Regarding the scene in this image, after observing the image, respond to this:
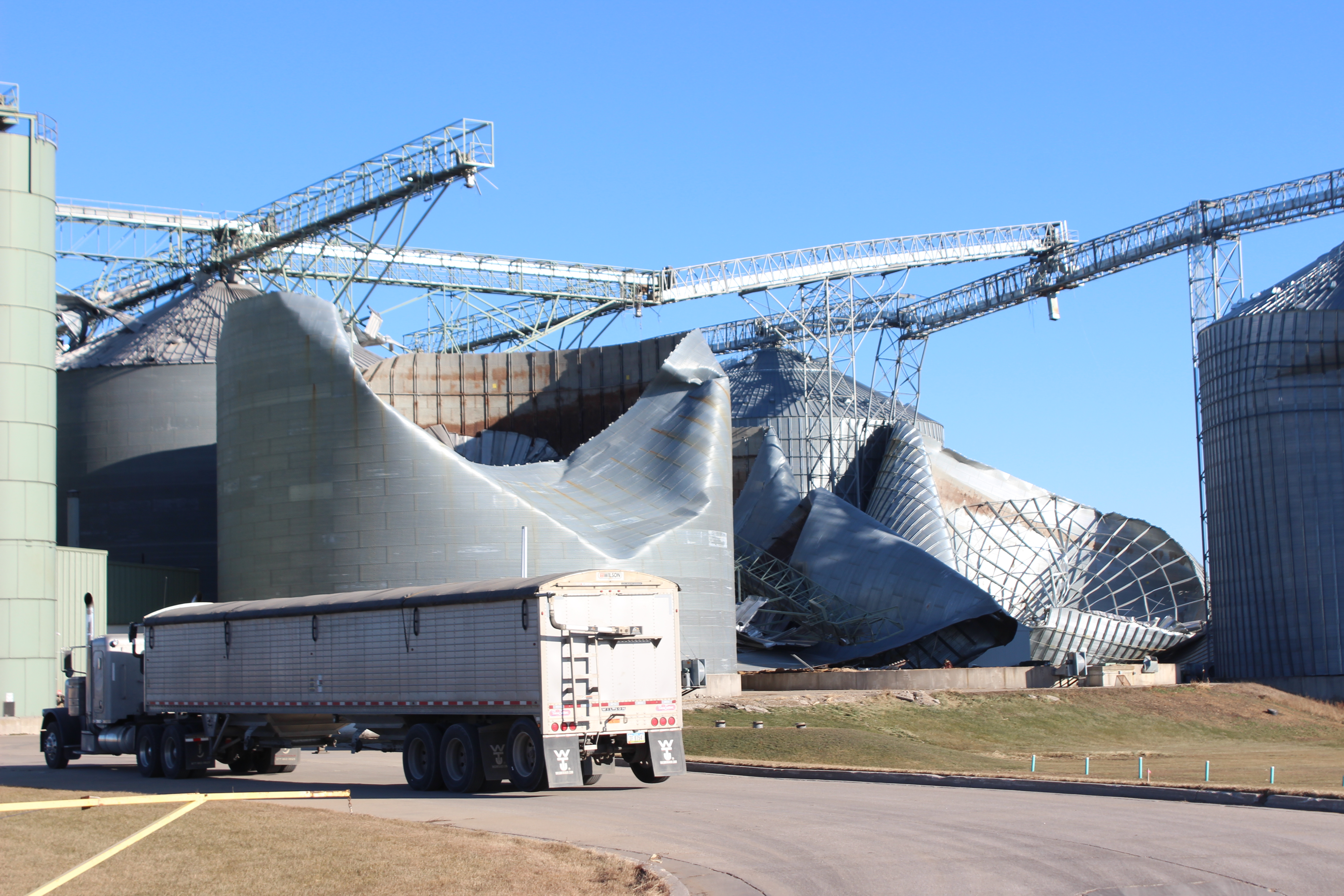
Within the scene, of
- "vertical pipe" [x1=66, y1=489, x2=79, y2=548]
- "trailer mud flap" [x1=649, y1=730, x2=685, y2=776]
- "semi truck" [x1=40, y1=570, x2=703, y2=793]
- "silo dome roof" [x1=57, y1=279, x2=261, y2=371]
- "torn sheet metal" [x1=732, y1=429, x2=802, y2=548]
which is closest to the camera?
"semi truck" [x1=40, y1=570, x2=703, y2=793]

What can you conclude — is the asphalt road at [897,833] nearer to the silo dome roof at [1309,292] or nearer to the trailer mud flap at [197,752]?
the trailer mud flap at [197,752]

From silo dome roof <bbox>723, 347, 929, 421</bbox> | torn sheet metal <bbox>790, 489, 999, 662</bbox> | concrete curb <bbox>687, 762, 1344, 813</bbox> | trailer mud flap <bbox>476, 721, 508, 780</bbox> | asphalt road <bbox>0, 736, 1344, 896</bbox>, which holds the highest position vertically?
silo dome roof <bbox>723, 347, 929, 421</bbox>

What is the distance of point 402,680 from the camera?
26.9 m

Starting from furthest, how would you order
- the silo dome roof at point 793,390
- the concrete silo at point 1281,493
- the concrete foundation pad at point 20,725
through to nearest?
the silo dome roof at point 793,390 < the concrete silo at point 1281,493 < the concrete foundation pad at point 20,725

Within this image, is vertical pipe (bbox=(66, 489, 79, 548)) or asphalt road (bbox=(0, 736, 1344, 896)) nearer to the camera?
asphalt road (bbox=(0, 736, 1344, 896))

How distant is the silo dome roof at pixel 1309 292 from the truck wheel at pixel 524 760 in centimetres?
5659

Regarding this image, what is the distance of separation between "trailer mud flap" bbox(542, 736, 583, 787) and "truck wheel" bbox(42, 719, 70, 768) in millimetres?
13877

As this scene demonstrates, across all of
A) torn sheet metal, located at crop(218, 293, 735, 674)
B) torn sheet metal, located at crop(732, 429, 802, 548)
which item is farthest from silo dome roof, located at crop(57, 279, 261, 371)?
torn sheet metal, located at crop(732, 429, 802, 548)

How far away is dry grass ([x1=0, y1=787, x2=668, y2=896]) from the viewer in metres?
15.1

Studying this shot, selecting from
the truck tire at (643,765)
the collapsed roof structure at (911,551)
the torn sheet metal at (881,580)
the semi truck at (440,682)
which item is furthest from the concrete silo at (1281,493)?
the truck tire at (643,765)

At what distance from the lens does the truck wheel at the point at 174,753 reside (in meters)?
29.7

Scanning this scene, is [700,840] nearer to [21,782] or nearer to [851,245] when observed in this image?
[21,782]

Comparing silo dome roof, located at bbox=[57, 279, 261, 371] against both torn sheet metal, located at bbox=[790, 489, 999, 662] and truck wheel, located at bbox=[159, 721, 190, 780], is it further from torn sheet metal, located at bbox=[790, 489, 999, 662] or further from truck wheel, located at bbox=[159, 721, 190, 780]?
truck wheel, located at bbox=[159, 721, 190, 780]

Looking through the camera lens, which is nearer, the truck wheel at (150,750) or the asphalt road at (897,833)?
the asphalt road at (897,833)
